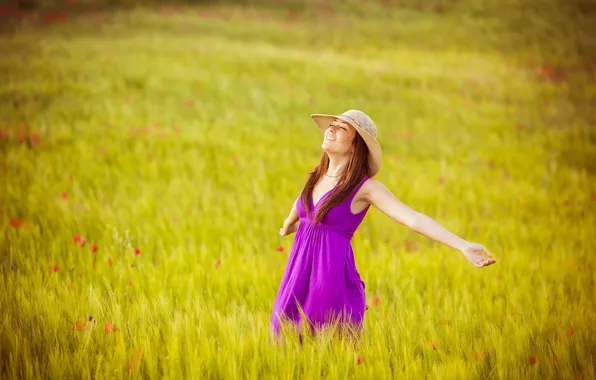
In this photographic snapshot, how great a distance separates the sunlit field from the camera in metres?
3.08

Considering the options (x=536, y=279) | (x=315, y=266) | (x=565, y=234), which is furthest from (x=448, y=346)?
(x=565, y=234)

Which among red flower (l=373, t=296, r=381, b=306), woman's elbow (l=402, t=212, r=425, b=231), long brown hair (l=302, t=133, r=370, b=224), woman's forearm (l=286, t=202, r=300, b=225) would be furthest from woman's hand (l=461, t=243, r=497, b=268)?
red flower (l=373, t=296, r=381, b=306)

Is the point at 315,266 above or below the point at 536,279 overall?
above

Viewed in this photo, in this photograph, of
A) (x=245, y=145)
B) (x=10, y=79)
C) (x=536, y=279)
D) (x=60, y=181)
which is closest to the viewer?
(x=536, y=279)

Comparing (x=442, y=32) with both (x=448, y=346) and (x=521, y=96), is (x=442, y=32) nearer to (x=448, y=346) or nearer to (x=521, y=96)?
(x=521, y=96)

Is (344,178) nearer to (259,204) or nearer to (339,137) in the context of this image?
(339,137)

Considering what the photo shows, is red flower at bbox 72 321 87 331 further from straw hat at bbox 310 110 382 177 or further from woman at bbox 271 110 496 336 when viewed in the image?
straw hat at bbox 310 110 382 177

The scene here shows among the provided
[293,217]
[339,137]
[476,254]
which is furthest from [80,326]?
[476,254]

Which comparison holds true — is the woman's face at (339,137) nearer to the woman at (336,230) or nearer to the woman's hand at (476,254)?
Answer: the woman at (336,230)

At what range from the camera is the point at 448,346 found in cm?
331

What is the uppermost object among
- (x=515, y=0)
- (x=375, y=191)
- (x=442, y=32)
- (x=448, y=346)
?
(x=515, y=0)

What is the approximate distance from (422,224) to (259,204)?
11.7ft

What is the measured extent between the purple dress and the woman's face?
0.23 m

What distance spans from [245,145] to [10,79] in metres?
6.07
